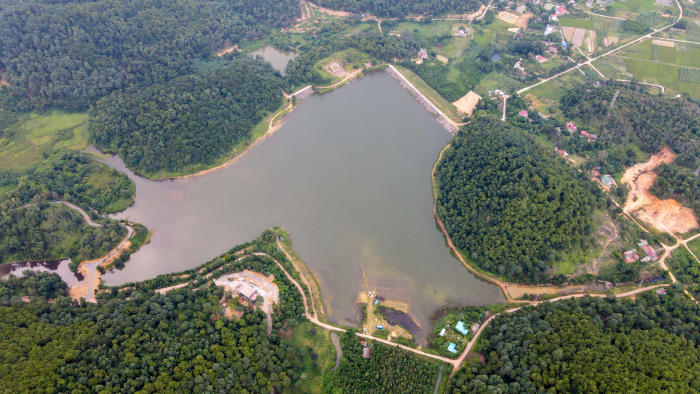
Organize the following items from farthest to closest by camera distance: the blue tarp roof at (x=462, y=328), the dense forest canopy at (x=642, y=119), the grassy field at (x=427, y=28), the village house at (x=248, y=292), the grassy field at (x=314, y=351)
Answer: the grassy field at (x=427, y=28), the dense forest canopy at (x=642, y=119), the village house at (x=248, y=292), the blue tarp roof at (x=462, y=328), the grassy field at (x=314, y=351)

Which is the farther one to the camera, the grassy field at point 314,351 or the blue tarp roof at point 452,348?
the blue tarp roof at point 452,348

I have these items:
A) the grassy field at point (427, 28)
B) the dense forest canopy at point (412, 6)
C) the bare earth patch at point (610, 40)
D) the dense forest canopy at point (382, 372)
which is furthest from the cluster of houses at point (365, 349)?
the bare earth patch at point (610, 40)

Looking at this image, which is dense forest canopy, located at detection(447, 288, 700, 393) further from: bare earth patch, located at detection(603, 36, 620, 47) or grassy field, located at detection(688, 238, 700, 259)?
bare earth patch, located at detection(603, 36, 620, 47)

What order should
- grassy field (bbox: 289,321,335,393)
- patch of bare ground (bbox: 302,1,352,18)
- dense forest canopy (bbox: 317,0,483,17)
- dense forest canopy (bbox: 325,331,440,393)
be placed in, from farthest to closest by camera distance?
1. patch of bare ground (bbox: 302,1,352,18)
2. dense forest canopy (bbox: 317,0,483,17)
3. grassy field (bbox: 289,321,335,393)
4. dense forest canopy (bbox: 325,331,440,393)

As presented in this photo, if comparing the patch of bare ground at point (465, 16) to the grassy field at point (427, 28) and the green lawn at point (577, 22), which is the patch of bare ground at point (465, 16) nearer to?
the grassy field at point (427, 28)

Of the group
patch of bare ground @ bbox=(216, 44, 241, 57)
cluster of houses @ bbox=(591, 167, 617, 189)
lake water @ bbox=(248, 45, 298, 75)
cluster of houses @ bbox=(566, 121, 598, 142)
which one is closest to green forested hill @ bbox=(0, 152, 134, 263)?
patch of bare ground @ bbox=(216, 44, 241, 57)

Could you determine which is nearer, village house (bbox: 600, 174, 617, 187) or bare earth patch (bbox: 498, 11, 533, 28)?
village house (bbox: 600, 174, 617, 187)

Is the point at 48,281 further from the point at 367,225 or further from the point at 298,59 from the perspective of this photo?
the point at 298,59
